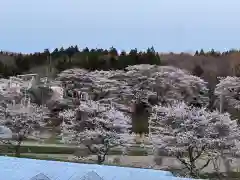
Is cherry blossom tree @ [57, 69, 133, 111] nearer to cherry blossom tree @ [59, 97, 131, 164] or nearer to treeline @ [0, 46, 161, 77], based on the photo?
treeline @ [0, 46, 161, 77]

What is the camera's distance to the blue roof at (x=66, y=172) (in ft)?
11.6

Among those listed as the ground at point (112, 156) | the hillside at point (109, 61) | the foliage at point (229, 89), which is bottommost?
the ground at point (112, 156)

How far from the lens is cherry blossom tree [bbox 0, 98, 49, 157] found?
8023 mm

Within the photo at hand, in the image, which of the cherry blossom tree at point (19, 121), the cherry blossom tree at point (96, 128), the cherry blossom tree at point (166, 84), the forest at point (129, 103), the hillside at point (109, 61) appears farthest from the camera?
the hillside at point (109, 61)

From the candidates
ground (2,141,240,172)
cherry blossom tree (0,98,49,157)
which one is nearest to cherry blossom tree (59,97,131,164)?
ground (2,141,240,172)

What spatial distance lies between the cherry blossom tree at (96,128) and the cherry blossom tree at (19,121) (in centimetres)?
70

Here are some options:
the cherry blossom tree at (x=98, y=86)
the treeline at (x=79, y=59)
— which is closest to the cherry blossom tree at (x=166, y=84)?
the cherry blossom tree at (x=98, y=86)

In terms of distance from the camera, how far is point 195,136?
244 inches

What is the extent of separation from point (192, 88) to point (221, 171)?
3.01 m

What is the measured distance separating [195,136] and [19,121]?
3.49 metres

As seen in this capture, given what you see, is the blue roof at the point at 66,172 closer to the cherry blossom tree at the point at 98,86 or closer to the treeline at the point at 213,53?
the cherry blossom tree at the point at 98,86

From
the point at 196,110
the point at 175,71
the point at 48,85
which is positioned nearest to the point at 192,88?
the point at 175,71

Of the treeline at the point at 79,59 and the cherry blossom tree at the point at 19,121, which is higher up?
the treeline at the point at 79,59

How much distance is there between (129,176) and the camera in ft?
11.7
